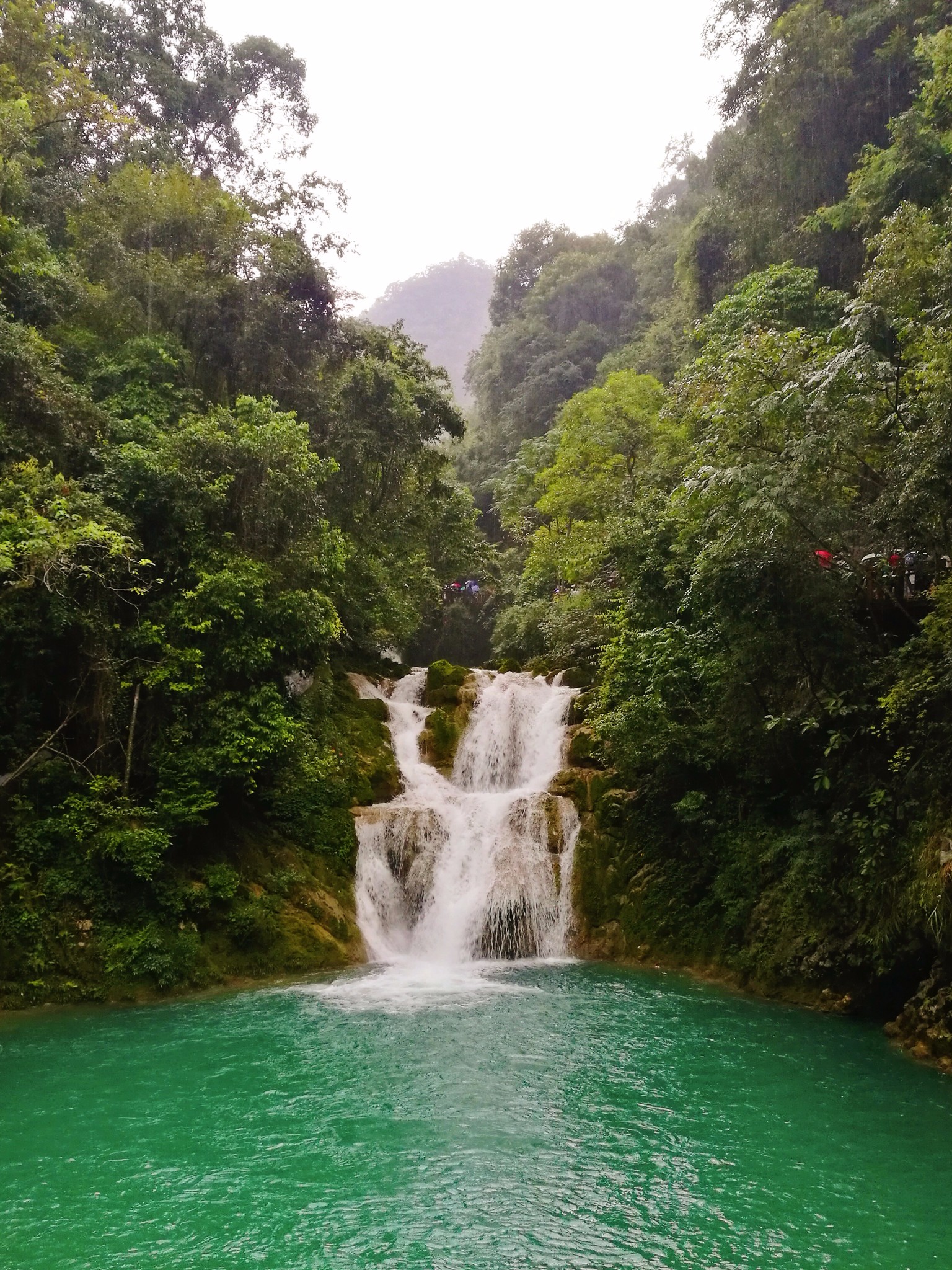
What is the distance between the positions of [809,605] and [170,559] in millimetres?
9334

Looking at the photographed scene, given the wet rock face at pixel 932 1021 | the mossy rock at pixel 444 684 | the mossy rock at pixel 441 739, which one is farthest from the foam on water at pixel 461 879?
the wet rock face at pixel 932 1021

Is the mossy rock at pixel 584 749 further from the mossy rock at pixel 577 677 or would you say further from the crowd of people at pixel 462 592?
the crowd of people at pixel 462 592

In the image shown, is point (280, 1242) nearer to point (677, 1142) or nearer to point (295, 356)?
point (677, 1142)

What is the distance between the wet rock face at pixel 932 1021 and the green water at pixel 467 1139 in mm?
272

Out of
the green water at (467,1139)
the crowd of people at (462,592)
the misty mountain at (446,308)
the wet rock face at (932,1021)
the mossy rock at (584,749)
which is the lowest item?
the green water at (467,1139)

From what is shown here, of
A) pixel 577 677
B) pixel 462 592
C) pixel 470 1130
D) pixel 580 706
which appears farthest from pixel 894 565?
pixel 462 592

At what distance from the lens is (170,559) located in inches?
519

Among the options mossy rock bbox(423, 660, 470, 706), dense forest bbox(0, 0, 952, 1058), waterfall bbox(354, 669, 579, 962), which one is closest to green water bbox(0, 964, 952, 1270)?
dense forest bbox(0, 0, 952, 1058)

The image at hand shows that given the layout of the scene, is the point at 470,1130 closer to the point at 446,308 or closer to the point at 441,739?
the point at 441,739

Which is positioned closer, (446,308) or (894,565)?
(894,565)

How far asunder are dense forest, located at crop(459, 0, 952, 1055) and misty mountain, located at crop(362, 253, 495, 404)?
9635cm

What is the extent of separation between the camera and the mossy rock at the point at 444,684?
2023cm

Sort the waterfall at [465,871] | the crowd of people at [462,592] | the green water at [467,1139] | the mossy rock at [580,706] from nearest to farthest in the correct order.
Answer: the green water at [467,1139], the waterfall at [465,871], the mossy rock at [580,706], the crowd of people at [462,592]

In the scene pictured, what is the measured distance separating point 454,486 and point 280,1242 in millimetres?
19198
